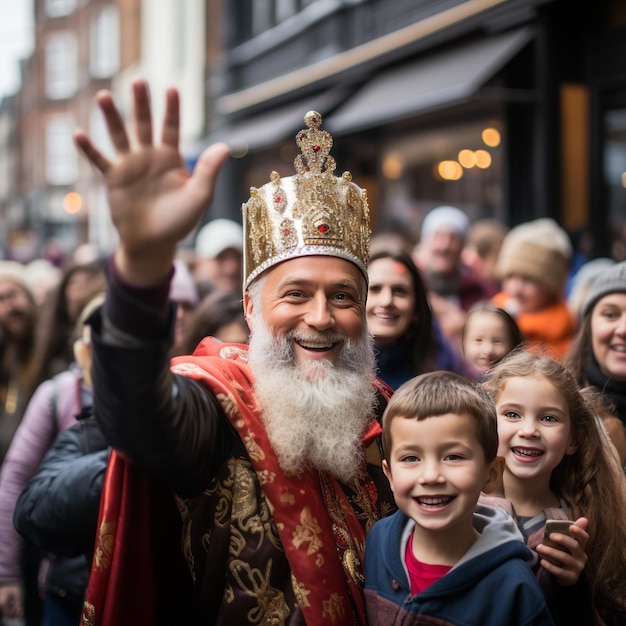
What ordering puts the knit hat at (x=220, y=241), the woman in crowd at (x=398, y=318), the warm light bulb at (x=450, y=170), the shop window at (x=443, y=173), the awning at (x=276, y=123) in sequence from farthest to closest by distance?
the awning at (x=276, y=123), the warm light bulb at (x=450, y=170), the shop window at (x=443, y=173), the knit hat at (x=220, y=241), the woman in crowd at (x=398, y=318)

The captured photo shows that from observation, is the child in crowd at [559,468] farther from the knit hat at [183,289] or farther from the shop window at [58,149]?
the shop window at [58,149]

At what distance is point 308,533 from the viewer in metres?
2.48

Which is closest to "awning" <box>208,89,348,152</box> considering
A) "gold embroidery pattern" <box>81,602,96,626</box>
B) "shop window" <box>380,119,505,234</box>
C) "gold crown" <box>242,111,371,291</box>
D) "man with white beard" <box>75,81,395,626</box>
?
"shop window" <box>380,119,505,234</box>

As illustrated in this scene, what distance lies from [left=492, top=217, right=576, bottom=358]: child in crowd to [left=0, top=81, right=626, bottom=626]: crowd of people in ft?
6.17

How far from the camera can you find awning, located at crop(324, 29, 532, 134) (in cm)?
839

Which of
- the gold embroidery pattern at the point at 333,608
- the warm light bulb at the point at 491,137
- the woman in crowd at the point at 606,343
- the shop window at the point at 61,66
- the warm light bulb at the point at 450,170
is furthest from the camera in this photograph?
the shop window at the point at 61,66

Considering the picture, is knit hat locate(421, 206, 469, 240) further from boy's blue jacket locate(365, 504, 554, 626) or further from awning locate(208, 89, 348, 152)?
boy's blue jacket locate(365, 504, 554, 626)

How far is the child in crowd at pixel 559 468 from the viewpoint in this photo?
2.69m

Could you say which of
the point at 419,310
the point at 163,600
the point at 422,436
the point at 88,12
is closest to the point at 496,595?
the point at 422,436

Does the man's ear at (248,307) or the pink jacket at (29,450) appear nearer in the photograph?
the man's ear at (248,307)

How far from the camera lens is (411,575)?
92.4 inches

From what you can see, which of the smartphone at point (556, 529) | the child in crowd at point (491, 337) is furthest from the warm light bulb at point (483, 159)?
the smartphone at point (556, 529)

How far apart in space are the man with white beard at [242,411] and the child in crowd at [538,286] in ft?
8.53

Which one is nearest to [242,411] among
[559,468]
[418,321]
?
[559,468]
